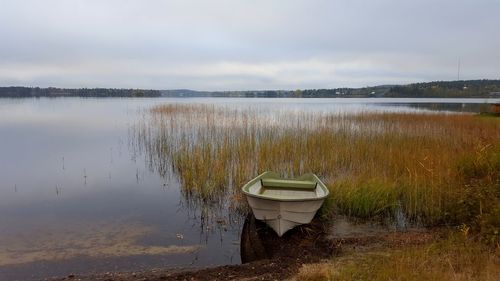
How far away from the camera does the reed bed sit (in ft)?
21.5

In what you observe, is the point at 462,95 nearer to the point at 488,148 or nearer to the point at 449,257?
the point at 488,148

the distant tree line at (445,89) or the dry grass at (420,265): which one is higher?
the distant tree line at (445,89)

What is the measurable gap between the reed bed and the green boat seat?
476 millimetres

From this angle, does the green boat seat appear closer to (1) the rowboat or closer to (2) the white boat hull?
(1) the rowboat

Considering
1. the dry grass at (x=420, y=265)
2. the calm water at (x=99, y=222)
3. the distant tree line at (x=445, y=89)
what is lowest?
the calm water at (x=99, y=222)

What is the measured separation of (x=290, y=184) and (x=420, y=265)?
308cm

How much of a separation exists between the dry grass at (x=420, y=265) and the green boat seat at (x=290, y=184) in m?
1.98

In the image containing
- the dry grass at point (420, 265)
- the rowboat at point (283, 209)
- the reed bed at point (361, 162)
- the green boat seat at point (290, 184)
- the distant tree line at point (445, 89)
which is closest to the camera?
the dry grass at point (420, 265)

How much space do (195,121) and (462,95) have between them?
7602 cm

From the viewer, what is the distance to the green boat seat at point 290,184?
6699mm

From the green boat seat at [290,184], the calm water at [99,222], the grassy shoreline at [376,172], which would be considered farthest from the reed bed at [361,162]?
the calm water at [99,222]

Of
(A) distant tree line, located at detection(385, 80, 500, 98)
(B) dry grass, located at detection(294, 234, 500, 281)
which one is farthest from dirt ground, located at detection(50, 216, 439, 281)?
(A) distant tree line, located at detection(385, 80, 500, 98)

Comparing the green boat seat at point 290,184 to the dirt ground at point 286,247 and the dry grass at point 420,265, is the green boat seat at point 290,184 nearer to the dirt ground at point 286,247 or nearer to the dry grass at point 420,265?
the dirt ground at point 286,247

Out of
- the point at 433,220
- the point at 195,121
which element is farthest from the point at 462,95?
the point at 433,220
